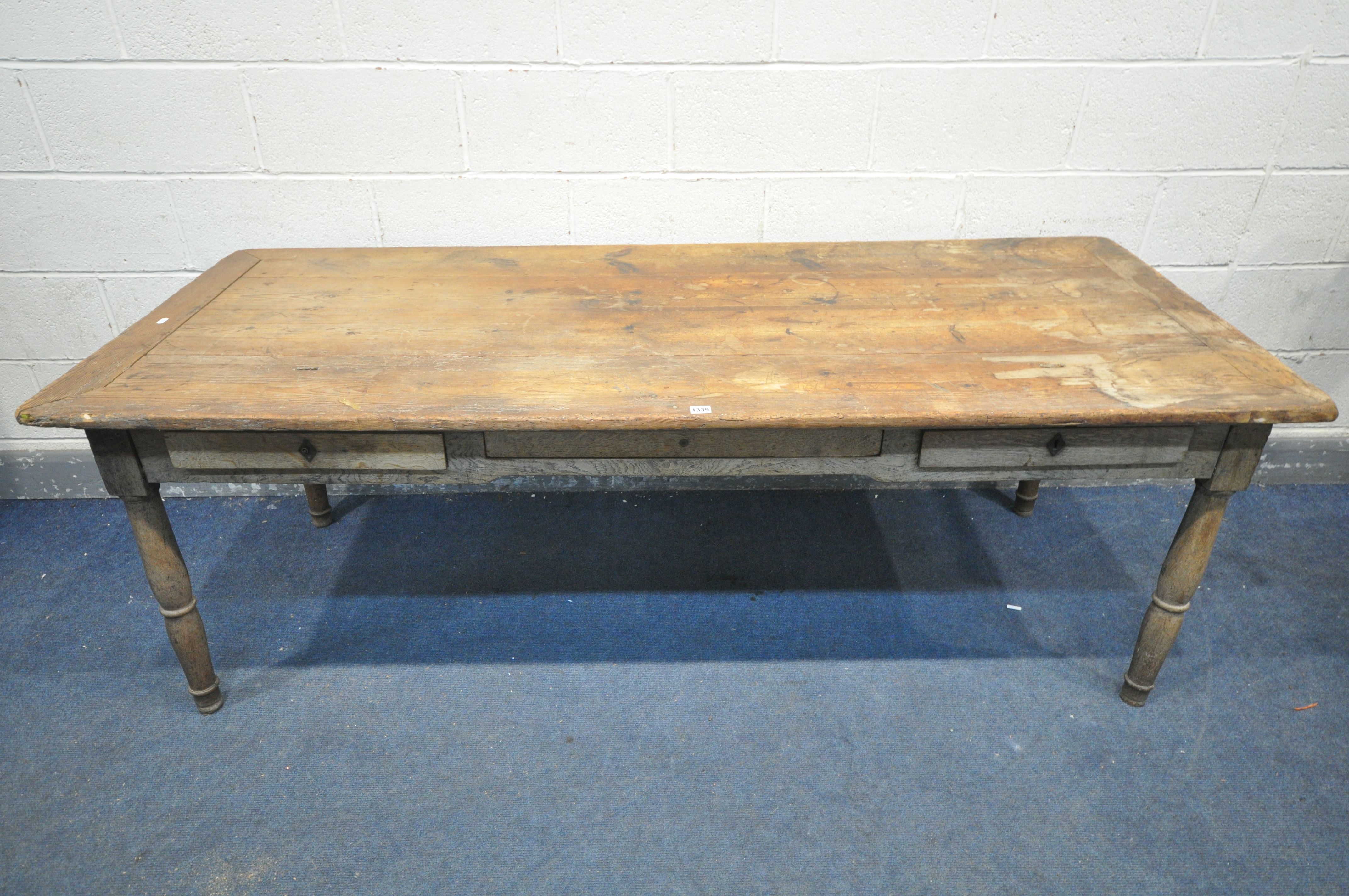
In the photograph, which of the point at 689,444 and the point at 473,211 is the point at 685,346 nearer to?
the point at 689,444

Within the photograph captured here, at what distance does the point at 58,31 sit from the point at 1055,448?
7.34 feet

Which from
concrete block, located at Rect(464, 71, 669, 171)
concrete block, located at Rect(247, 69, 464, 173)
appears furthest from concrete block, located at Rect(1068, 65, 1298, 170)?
concrete block, located at Rect(247, 69, 464, 173)

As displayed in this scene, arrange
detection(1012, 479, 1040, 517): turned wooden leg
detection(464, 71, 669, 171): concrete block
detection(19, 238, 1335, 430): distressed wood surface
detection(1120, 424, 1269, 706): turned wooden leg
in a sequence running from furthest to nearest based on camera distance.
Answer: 1. detection(1012, 479, 1040, 517): turned wooden leg
2. detection(464, 71, 669, 171): concrete block
3. detection(1120, 424, 1269, 706): turned wooden leg
4. detection(19, 238, 1335, 430): distressed wood surface

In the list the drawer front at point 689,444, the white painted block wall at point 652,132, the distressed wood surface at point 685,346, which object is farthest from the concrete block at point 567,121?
the drawer front at point 689,444

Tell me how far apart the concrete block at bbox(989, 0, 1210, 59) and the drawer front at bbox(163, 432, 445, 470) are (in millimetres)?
1554

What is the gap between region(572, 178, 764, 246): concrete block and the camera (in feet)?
6.58

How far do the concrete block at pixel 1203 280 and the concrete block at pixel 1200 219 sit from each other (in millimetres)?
18

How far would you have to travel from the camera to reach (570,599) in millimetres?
2021

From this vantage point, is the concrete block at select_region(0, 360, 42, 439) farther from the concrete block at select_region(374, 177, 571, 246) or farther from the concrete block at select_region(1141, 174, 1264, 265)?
the concrete block at select_region(1141, 174, 1264, 265)

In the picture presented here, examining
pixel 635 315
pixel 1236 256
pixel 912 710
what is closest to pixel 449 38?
pixel 635 315

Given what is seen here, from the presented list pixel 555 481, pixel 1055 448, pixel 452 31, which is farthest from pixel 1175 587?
pixel 452 31

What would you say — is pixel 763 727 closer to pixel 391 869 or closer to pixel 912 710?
pixel 912 710

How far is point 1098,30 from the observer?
1.85 meters

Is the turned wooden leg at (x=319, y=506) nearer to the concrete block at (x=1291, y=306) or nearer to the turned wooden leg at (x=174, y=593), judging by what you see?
the turned wooden leg at (x=174, y=593)
